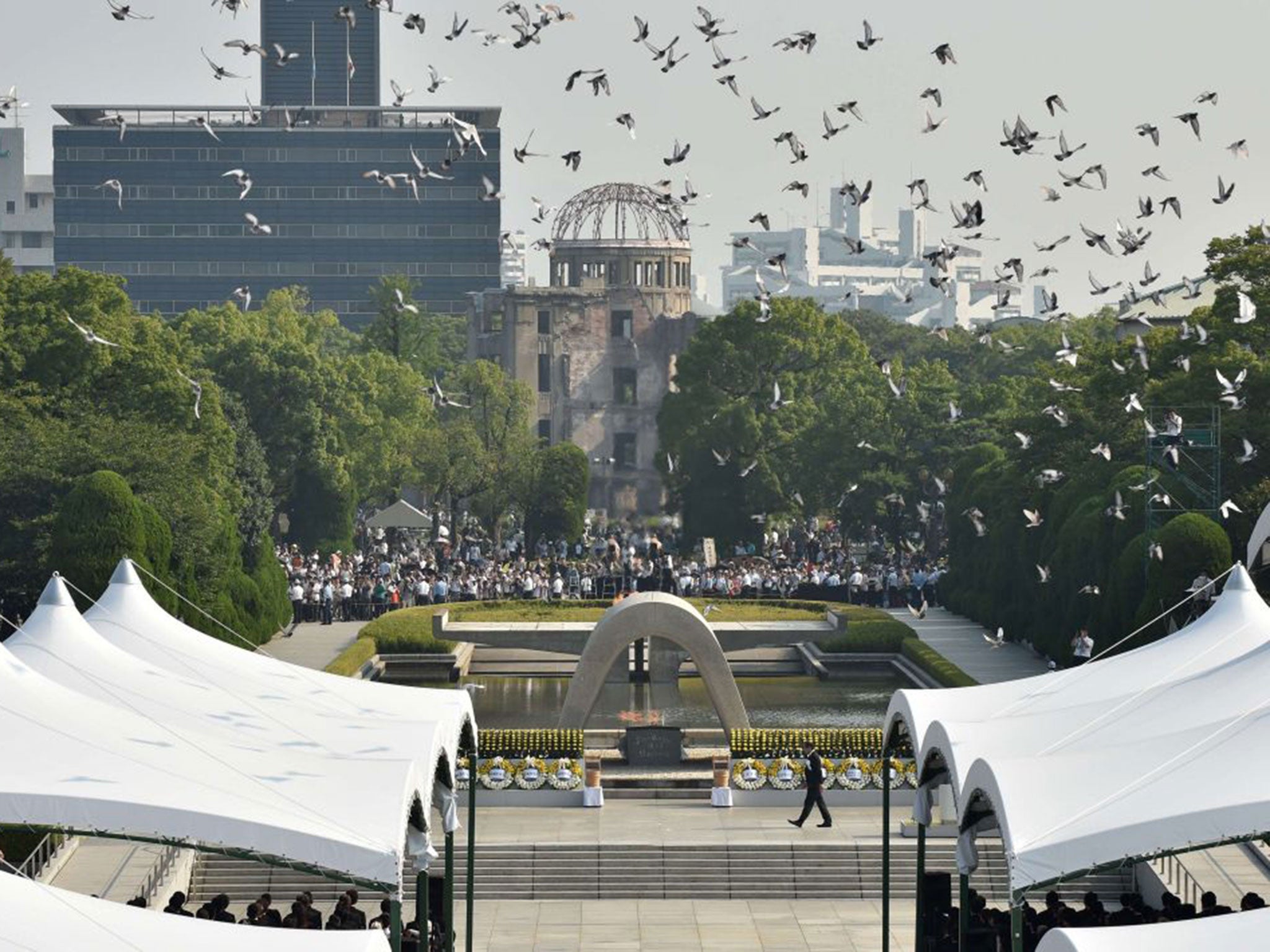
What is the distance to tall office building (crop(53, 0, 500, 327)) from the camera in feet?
604

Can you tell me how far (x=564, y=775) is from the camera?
41.9m

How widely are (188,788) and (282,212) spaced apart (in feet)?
549

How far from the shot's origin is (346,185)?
620 feet

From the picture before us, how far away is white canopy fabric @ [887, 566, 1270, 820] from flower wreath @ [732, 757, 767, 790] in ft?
32.3

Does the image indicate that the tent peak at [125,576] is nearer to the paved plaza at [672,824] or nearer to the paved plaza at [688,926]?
the paved plaza at [672,824]

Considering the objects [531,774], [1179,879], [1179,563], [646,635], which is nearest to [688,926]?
[1179,879]

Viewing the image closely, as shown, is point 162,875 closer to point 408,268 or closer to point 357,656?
point 357,656

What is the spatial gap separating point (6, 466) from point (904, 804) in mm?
25934

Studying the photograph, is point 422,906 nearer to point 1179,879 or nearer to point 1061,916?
point 1061,916

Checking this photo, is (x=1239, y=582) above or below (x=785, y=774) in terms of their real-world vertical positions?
above

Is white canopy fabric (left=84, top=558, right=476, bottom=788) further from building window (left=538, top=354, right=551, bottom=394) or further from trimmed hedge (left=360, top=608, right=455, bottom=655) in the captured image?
building window (left=538, top=354, right=551, bottom=394)

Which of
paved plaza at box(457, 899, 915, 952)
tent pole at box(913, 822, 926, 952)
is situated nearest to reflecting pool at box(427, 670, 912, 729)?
paved plaza at box(457, 899, 915, 952)

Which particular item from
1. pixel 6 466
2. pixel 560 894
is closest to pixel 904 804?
pixel 560 894

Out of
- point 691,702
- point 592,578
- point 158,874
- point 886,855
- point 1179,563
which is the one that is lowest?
point 158,874
